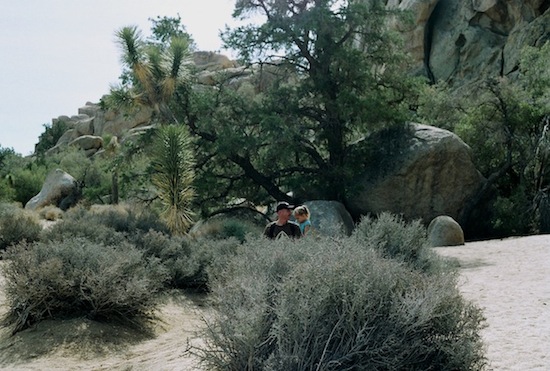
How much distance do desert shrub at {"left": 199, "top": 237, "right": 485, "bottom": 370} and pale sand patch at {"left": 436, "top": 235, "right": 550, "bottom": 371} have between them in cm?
63

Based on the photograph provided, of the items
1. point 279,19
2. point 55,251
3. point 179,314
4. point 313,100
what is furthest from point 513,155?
point 55,251

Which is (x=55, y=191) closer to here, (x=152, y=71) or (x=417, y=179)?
(x=152, y=71)

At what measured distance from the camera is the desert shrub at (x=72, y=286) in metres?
8.55

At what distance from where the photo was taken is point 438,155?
66.5ft

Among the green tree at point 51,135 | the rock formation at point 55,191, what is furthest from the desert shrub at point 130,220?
the green tree at point 51,135

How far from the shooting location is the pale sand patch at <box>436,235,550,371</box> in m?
5.19

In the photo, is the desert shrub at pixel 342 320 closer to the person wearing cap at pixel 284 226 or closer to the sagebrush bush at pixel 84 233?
the person wearing cap at pixel 284 226

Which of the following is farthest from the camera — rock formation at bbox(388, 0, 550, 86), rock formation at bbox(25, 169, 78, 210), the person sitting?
rock formation at bbox(25, 169, 78, 210)

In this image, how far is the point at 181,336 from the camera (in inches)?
330

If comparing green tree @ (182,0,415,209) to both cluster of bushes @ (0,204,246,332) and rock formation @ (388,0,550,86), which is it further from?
rock formation @ (388,0,550,86)

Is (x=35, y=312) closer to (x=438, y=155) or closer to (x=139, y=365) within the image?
(x=139, y=365)

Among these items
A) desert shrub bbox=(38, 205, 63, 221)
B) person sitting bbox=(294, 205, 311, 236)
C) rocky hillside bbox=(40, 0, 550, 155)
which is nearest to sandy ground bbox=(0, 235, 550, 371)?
person sitting bbox=(294, 205, 311, 236)

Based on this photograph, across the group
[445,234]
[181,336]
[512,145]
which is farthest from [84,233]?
[512,145]

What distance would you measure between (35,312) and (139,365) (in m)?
2.94
